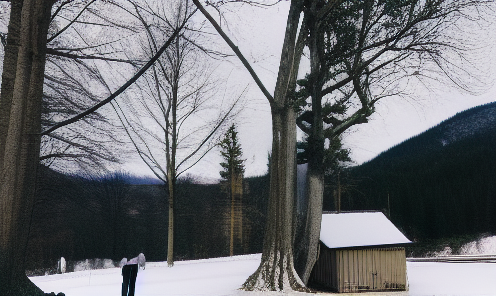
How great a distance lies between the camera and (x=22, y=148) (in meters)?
7.26

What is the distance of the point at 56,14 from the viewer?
32.0 ft

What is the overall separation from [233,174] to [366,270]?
68.8 feet

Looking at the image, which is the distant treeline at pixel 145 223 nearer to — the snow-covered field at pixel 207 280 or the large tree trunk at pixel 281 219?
the snow-covered field at pixel 207 280

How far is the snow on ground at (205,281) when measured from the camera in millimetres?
11523

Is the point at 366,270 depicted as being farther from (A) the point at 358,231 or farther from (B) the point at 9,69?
(B) the point at 9,69

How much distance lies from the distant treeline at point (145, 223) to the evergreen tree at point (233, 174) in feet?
2.59

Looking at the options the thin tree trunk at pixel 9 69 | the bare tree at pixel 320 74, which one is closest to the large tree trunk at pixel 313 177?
the bare tree at pixel 320 74

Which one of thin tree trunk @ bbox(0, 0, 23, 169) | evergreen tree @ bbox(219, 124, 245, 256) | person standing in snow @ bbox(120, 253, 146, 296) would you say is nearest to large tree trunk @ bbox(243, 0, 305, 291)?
person standing in snow @ bbox(120, 253, 146, 296)

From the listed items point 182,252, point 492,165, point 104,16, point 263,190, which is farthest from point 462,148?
point 104,16

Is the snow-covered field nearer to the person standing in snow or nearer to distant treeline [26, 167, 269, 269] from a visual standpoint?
the person standing in snow

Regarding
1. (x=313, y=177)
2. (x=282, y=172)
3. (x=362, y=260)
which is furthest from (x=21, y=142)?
(x=362, y=260)

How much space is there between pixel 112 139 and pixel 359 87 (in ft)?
25.3

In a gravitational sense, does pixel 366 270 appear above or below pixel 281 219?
below

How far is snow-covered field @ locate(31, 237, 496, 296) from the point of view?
456 inches
